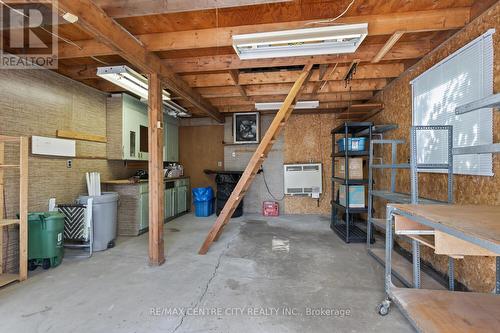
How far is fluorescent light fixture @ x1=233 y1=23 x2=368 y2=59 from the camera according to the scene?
207cm

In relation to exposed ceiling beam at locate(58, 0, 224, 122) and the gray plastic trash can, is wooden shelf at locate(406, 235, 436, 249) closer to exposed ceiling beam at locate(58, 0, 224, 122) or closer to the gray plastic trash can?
exposed ceiling beam at locate(58, 0, 224, 122)

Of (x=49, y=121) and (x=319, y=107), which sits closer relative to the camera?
(x=49, y=121)

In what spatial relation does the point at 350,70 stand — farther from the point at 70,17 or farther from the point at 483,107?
the point at 70,17

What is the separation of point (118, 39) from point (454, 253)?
2967 millimetres

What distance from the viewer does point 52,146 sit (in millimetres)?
3195

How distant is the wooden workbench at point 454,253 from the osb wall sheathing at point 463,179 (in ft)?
1.81

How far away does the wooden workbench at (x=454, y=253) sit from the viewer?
38.7 inches

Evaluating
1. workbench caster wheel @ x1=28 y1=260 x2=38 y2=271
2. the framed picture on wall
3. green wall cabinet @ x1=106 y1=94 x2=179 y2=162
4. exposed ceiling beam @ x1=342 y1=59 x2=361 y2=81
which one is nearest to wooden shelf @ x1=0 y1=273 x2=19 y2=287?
workbench caster wheel @ x1=28 y1=260 x2=38 y2=271

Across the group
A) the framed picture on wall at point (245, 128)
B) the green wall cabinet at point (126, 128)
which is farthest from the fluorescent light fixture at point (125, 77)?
the framed picture on wall at point (245, 128)

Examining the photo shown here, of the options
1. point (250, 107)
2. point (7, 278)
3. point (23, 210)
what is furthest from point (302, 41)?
point (7, 278)

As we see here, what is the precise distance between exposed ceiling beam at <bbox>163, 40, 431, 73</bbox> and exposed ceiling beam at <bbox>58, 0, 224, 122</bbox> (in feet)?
0.78

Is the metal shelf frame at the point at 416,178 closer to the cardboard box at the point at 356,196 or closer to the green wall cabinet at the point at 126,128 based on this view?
the cardboard box at the point at 356,196

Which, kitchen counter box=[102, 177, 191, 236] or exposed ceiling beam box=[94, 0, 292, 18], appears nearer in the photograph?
exposed ceiling beam box=[94, 0, 292, 18]

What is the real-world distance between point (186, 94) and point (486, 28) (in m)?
3.58
